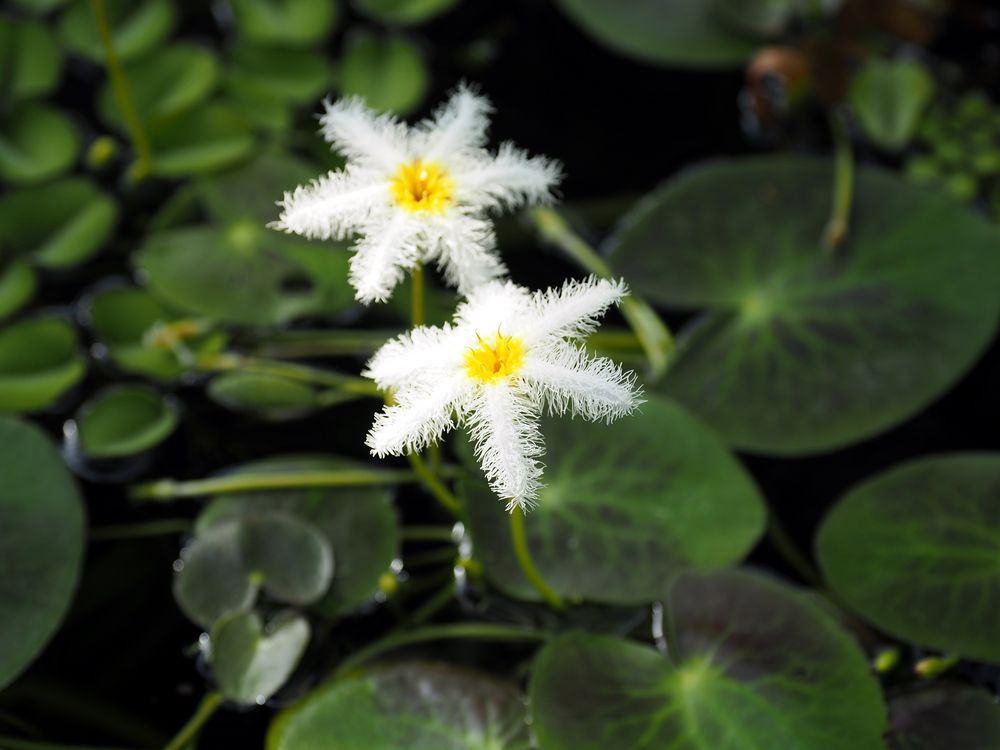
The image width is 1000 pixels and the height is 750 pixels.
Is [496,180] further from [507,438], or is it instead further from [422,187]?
[507,438]

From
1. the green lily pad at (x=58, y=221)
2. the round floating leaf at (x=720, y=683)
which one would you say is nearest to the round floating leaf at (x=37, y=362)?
the green lily pad at (x=58, y=221)

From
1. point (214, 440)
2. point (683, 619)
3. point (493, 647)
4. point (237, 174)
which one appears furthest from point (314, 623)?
point (237, 174)

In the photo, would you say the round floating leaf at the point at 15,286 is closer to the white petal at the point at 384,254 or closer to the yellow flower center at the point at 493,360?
the white petal at the point at 384,254

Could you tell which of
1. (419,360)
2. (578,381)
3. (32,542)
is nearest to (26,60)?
(32,542)

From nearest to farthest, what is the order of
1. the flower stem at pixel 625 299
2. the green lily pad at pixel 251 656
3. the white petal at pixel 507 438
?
the white petal at pixel 507 438, the green lily pad at pixel 251 656, the flower stem at pixel 625 299

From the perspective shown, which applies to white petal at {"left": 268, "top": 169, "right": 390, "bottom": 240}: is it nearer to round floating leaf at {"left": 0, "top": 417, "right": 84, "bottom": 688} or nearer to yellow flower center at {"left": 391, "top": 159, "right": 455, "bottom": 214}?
yellow flower center at {"left": 391, "top": 159, "right": 455, "bottom": 214}

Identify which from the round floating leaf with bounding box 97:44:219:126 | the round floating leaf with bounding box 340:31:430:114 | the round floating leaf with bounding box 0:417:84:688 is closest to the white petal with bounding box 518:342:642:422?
the round floating leaf with bounding box 0:417:84:688
